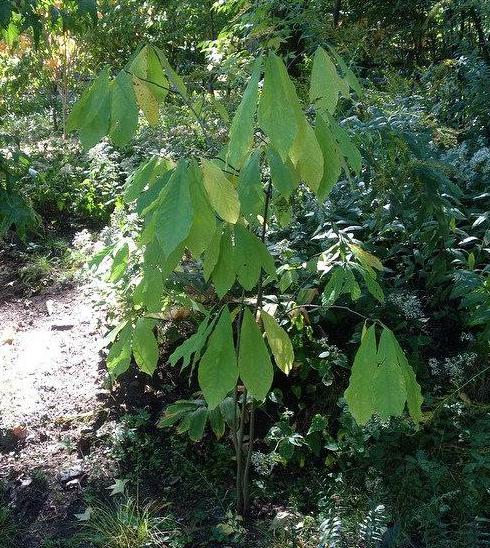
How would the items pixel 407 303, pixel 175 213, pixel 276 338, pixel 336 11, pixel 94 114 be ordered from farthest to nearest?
1. pixel 336 11
2. pixel 407 303
3. pixel 276 338
4. pixel 94 114
5. pixel 175 213

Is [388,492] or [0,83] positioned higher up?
[0,83]

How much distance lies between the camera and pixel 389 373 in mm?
1563

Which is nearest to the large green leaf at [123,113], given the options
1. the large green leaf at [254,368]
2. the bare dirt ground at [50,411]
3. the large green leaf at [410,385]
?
the large green leaf at [254,368]

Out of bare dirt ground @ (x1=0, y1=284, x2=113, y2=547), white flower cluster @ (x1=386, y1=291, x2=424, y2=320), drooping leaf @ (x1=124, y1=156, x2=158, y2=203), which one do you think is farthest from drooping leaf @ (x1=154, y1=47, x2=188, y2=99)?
bare dirt ground @ (x1=0, y1=284, x2=113, y2=547)

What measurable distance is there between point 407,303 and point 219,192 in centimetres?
211

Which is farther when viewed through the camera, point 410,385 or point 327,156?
point 410,385

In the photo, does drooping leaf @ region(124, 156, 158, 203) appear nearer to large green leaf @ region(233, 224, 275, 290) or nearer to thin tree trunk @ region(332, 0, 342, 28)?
large green leaf @ region(233, 224, 275, 290)

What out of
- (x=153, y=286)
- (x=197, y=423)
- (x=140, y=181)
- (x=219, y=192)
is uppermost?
(x=140, y=181)

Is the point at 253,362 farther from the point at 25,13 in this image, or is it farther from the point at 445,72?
the point at 445,72

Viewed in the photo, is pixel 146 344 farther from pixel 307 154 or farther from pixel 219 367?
pixel 307 154

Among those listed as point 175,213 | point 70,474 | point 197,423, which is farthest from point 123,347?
point 70,474

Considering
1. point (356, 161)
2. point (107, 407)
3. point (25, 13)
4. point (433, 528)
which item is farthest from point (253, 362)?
point (107, 407)

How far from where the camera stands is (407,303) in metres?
3.27

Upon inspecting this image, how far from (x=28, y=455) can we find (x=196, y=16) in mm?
8420
